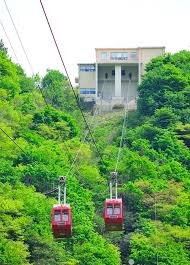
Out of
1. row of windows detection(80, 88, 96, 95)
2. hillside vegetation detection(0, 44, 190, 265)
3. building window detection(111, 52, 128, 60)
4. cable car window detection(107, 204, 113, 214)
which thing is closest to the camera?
cable car window detection(107, 204, 113, 214)

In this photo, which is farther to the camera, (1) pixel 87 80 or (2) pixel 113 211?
(1) pixel 87 80

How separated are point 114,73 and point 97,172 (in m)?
24.5

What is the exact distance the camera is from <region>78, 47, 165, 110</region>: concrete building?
256 feet

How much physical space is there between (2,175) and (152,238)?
29.0 ft

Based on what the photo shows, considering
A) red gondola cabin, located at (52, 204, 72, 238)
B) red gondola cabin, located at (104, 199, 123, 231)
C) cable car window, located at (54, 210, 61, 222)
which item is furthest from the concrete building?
cable car window, located at (54, 210, 61, 222)

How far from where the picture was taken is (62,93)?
3100 inches

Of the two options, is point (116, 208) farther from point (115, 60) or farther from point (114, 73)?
point (114, 73)

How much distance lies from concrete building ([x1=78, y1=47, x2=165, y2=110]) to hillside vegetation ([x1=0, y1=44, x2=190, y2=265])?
250 cm

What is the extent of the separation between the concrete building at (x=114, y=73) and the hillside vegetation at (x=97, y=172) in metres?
2.50

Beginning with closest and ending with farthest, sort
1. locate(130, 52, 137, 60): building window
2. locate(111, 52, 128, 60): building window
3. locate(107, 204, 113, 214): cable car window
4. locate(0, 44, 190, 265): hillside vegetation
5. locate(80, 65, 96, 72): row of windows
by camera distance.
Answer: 1. locate(107, 204, 113, 214): cable car window
2. locate(0, 44, 190, 265): hillside vegetation
3. locate(130, 52, 137, 60): building window
4. locate(111, 52, 128, 60): building window
5. locate(80, 65, 96, 72): row of windows

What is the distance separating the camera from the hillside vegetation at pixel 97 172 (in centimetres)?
4612

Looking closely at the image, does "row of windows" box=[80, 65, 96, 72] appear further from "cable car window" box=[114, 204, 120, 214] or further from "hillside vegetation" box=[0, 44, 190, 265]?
"cable car window" box=[114, 204, 120, 214]

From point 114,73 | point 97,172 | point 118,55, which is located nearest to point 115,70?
point 114,73

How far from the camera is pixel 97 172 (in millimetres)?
56531
